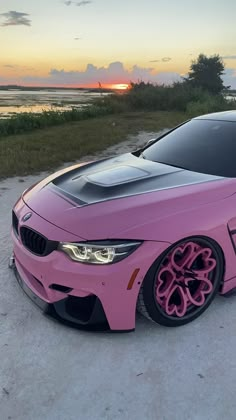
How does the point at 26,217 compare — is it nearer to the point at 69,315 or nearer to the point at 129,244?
the point at 69,315

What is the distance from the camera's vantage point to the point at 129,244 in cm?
240

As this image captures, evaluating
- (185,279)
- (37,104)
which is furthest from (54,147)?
(37,104)

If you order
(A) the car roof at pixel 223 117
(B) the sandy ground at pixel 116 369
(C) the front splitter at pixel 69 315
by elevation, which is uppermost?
(A) the car roof at pixel 223 117

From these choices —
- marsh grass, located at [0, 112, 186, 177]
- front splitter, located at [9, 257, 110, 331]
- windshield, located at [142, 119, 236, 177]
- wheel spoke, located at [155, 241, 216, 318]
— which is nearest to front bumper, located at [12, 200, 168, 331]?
front splitter, located at [9, 257, 110, 331]

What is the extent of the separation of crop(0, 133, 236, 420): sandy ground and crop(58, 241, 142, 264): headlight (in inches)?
22.5

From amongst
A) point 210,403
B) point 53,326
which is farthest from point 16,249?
point 210,403

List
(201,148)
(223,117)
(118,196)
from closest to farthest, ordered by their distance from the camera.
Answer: (118,196)
(201,148)
(223,117)

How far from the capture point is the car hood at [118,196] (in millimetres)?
2506

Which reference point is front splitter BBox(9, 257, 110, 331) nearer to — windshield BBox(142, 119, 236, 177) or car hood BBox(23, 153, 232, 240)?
car hood BBox(23, 153, 232, 240)

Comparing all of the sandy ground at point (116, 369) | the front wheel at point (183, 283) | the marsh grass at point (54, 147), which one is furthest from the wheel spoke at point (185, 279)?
the marsh grass at point (54, 147)

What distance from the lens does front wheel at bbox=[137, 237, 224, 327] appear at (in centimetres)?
258

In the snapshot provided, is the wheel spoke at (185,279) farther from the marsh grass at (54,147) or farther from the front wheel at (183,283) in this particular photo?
the marsh grass at (54,147)

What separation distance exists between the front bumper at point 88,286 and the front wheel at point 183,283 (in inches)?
5.6

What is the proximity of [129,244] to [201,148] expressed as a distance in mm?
1520
